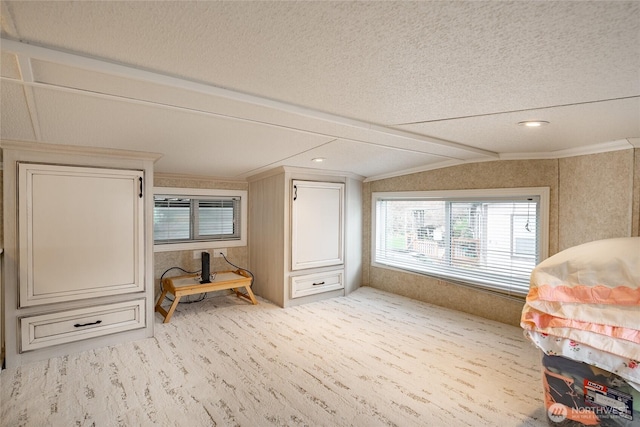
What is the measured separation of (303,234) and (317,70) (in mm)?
3148

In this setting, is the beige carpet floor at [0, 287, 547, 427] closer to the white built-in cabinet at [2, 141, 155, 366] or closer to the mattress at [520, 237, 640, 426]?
the white built-in cabinet at [2, 141, 155, 366]

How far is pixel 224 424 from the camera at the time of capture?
198cm

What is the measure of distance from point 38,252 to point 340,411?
2777 mm

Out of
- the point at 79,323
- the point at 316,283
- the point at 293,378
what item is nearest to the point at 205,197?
the point at 316,283

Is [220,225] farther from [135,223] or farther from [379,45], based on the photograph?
[379,45]

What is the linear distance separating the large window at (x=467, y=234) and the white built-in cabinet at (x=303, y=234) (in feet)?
2.01

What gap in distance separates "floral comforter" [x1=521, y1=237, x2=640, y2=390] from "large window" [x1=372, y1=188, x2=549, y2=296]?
67.4 inches

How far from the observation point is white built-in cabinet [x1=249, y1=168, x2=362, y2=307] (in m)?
4.27

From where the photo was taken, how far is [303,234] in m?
4.39

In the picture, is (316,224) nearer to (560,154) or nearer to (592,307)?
(560,154)

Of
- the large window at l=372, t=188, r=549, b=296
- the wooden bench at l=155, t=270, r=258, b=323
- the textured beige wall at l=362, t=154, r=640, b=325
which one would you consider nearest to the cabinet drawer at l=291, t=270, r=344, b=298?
the wooden bench at l=155, t=270, r=258, b=323

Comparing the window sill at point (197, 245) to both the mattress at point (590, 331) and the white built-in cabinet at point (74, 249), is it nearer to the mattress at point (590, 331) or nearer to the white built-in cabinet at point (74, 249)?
the white built-in cabinet at point (74, 249)

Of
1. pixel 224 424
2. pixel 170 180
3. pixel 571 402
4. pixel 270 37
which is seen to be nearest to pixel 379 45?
pixel 270 37

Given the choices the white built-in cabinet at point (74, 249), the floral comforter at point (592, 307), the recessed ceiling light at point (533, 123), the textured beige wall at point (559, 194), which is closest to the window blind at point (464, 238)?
the textured beige wall at point (559, 194)
